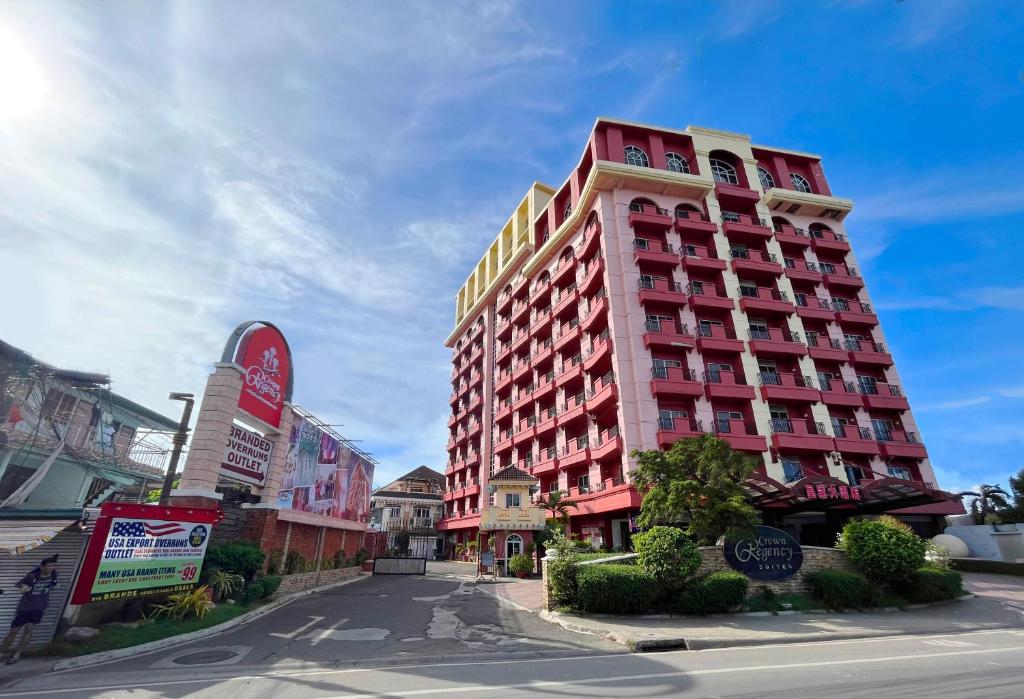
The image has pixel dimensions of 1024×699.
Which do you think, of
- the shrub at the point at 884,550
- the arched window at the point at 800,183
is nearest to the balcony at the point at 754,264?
the arched window at the point at 800,183

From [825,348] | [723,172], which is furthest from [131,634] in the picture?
[723,172]

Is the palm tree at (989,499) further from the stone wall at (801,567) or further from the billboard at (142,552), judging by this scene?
the billboard at (142,552)

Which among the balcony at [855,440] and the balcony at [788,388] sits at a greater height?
the balcony at [788,388]

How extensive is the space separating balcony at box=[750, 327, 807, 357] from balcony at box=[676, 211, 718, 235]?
8.13 meters

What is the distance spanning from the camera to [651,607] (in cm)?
1503

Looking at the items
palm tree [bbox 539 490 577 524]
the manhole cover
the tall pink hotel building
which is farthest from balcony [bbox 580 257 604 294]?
the manhole cover

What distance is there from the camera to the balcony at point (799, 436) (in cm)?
2894

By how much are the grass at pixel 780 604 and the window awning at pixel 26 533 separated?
63.1ft

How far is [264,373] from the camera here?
18547 millimetres

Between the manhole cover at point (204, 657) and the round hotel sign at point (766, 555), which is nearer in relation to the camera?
the manhole cover at point (204, 657)

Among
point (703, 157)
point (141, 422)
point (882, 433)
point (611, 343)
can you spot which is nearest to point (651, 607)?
point (611, 343)

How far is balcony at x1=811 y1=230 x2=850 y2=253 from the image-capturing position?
125ft

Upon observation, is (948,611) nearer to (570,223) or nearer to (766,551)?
(766,551)

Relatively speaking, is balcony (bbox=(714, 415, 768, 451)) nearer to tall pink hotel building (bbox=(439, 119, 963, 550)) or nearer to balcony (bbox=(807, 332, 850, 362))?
tall pink hotel building (bbox=(439, 119, 963, 550))
